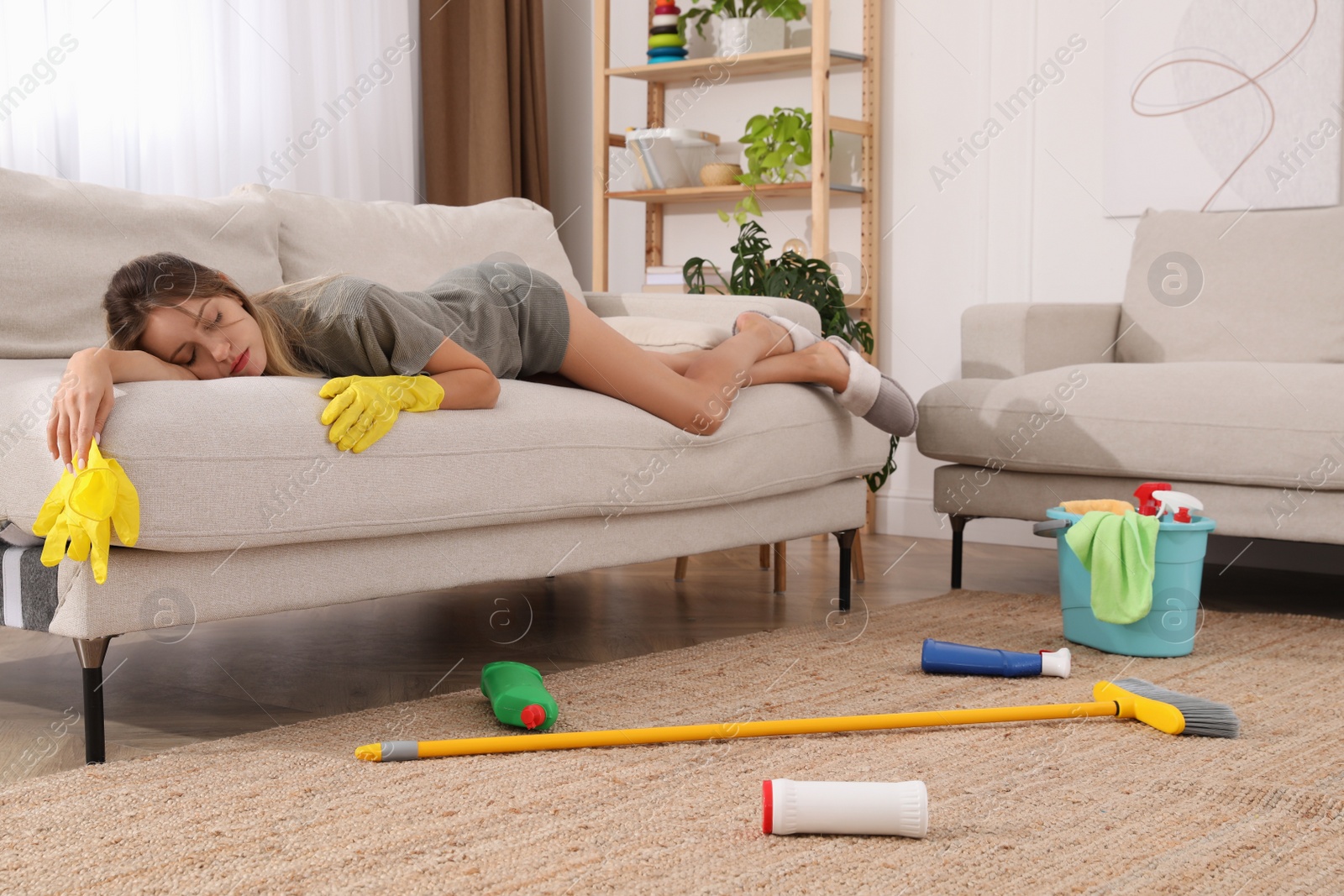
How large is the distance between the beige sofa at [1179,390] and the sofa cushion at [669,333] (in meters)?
0.62

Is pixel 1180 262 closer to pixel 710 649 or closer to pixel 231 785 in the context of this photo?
pixel 710 649

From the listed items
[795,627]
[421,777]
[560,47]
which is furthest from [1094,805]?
[560,47]

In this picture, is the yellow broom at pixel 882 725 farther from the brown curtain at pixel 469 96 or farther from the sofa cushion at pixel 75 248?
the brown curtain at pixel 469 96

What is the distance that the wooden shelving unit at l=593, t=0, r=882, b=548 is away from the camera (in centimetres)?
361

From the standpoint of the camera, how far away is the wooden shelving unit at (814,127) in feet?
11.8

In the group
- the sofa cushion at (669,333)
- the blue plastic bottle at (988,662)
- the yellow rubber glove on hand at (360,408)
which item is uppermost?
the sofa cushion at (669,333)

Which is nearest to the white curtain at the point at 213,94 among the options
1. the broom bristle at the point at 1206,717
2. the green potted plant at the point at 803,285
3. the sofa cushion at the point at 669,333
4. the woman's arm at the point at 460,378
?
the green potted plant at the point at 803,285

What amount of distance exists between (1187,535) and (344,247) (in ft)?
5.06

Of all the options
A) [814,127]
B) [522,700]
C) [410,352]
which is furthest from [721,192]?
[522,700]

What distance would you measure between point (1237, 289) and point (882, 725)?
6.05 ft

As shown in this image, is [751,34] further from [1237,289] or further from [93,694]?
[93,694]

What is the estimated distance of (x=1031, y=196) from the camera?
365 centimetres

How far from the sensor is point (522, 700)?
1.55 metres

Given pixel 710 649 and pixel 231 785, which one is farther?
pixel 710 649
